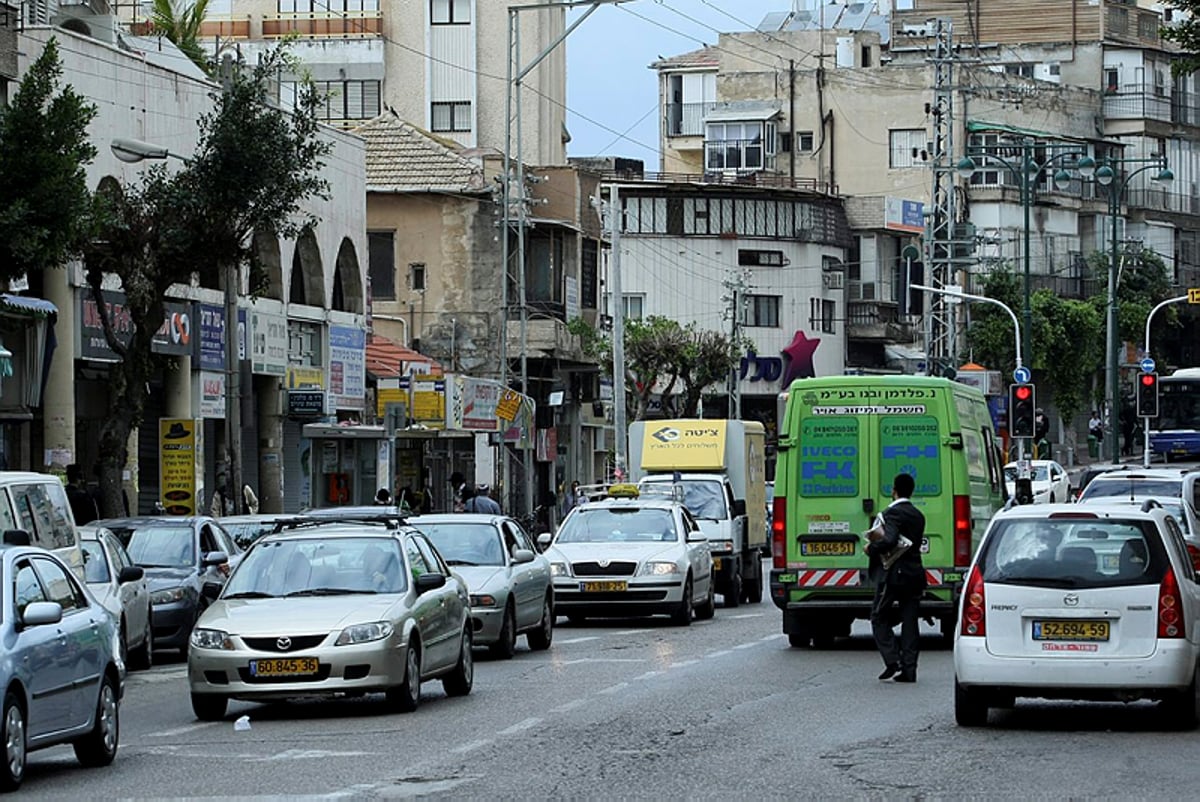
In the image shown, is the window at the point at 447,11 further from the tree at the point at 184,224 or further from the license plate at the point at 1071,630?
the license plate at the point at 1071,630

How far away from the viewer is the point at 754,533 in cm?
3909

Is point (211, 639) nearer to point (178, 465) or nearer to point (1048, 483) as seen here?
point (178, 465)

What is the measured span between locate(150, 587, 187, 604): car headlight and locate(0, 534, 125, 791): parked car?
10.0 metres

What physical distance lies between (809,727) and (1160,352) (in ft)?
279

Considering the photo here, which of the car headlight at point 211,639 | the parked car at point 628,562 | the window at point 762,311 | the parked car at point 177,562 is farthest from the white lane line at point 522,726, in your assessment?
the window at point 762,311

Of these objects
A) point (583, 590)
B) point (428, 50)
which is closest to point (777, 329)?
point (428, 50)

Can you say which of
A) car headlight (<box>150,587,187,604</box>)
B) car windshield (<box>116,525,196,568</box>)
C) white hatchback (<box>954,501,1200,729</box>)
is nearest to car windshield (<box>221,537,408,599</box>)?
white hatchback (<box>954,501,1200,729</box>)

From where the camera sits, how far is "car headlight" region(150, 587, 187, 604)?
82.9 ft

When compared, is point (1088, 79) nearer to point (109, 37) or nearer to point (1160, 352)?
point (1160, 352)

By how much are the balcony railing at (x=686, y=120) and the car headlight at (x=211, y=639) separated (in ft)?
280

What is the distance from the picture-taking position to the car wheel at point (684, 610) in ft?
96.9

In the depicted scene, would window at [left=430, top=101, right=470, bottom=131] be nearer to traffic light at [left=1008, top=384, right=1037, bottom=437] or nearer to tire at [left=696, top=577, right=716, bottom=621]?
traffic light at [left=1008, top=384, right=1037, bottom=437]

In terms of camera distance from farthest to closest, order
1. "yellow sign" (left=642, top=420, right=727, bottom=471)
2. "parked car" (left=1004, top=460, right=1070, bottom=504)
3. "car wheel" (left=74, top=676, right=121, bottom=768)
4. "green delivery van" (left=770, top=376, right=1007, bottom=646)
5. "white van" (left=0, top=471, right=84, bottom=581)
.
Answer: "parked car" (left=1004, top=460, right=1070, bottom=504)
"yellow sign" (left=642, top=420, right=727, bottom=471)
"green delivery van" (left=770, top=376, right=1007, bottom=646)
"white van" (left=0, top=471, right=84, bottom=581)
"car wheel" (left=74, top=676, right=121, bottom=768)

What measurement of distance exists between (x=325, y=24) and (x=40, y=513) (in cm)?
6229
